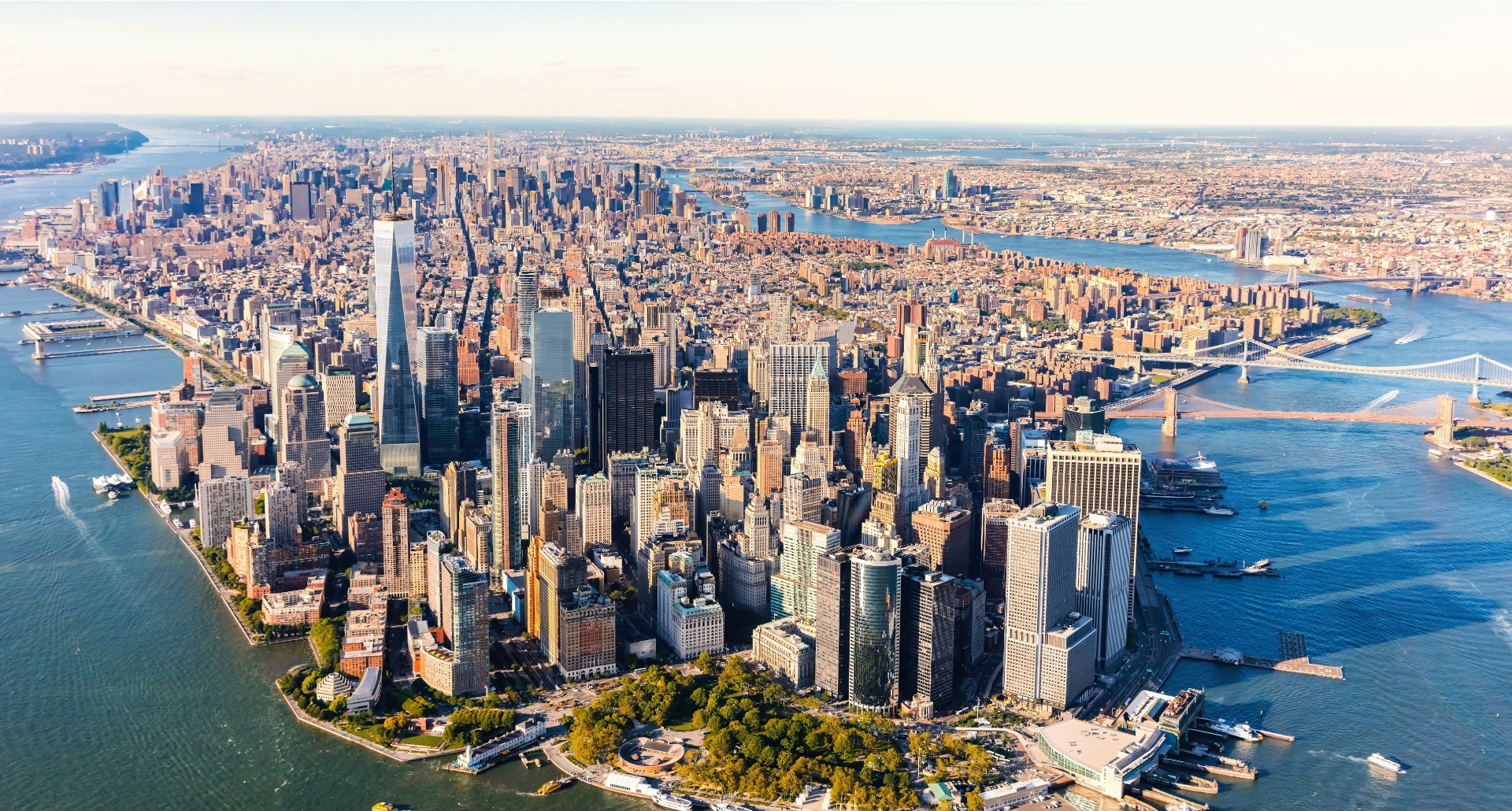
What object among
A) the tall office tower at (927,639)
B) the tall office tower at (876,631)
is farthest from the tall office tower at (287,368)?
the tall office tower at (927,639)

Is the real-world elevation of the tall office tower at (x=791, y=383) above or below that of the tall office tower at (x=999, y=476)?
above

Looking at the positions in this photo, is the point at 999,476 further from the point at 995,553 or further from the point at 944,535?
the point at 944,535

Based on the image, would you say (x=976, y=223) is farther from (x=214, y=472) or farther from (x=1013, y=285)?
(x=214, y=472)

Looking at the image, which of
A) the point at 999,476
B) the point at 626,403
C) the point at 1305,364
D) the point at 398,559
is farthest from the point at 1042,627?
the point at 1305,364

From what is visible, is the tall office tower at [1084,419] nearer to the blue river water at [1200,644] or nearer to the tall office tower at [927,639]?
the blue river water at [1200,644]

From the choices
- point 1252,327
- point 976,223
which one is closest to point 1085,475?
point 1252,327

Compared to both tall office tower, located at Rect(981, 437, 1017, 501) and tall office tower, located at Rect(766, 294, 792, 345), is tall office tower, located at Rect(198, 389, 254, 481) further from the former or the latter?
tall office tower, located at Rect(981, 437, 1017, 501)
